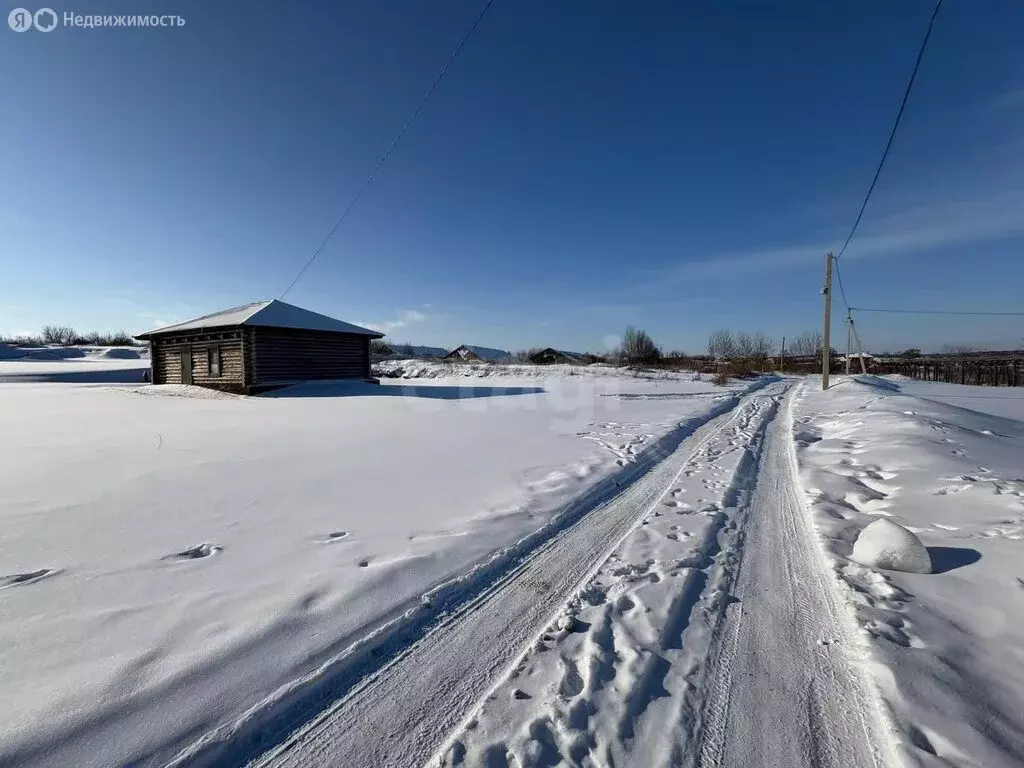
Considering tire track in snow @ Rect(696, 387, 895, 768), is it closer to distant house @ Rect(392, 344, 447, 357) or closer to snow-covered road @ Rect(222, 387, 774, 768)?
snow-covered road @ Rect(222, 387, 774, 768)

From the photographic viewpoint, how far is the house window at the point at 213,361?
18.7m

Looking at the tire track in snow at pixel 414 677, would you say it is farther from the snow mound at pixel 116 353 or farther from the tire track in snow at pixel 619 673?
the snow mound at pixel 116 353

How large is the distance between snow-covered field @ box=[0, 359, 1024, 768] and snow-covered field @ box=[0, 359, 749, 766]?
0.02 metres

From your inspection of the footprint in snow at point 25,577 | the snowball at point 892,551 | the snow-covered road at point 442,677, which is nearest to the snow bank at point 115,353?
the footprint in snow at point 25,577

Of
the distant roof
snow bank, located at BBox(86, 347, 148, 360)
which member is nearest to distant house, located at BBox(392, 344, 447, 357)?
snow bank, located at BBox(86, 347, 148, 360)

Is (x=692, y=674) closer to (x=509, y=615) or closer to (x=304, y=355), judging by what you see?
(x=509, y=615)

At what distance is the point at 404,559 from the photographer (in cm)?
338

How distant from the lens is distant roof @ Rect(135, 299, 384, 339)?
704 inches

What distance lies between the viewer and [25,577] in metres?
3.06

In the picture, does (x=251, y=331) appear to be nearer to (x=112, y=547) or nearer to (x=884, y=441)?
(x=112, y=547)

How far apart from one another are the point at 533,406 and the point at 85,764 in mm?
12753

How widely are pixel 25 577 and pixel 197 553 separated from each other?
3.26ft

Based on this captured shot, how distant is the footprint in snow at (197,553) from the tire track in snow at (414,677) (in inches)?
75.6

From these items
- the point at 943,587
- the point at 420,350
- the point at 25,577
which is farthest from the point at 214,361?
the point at 420,350
